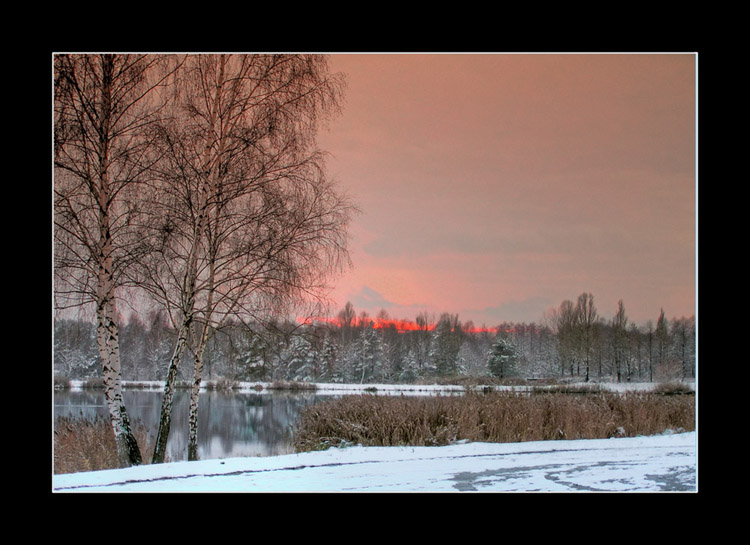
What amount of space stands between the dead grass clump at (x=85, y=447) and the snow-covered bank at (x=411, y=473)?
676mm

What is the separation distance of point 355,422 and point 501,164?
388 cm

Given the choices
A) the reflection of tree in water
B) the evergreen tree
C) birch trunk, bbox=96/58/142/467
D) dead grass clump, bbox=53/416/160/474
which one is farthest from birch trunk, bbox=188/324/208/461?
the evergreen tree

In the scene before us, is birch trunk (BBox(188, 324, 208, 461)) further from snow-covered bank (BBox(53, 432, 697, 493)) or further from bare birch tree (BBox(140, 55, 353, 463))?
snow-covered bank (BBox(53, 432, 697, 493))

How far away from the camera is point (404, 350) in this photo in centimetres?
1547

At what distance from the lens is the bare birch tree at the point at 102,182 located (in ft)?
16.5

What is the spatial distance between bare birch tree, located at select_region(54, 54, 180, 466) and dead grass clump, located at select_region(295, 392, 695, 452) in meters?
2.38

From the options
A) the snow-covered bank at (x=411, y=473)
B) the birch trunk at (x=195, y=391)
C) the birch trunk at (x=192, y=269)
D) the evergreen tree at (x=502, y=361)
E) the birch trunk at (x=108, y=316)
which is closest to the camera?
the snow-covered bank at (x=411, y=473)

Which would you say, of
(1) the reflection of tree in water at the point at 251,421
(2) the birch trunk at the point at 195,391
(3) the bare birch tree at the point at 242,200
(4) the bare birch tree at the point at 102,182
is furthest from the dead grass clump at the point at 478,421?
(4) the bare birch tree at the point at 102,182

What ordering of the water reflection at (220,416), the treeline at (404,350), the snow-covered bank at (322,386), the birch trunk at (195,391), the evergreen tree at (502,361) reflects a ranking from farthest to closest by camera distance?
the evergreen tree at (502,361), the snow-covered bank at (322,386), the water reflection at (220,416), the treeline at (404,350), the birch trunk at (195,391)

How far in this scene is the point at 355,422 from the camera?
6.29m

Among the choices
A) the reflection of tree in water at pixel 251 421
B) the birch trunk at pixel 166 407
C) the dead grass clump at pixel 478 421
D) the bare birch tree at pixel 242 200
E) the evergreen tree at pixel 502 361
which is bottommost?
the evergreen tree at pixel 502 361

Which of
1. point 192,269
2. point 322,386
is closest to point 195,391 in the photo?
point 192,269

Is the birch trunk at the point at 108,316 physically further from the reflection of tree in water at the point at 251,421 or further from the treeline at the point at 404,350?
the reflection of tree in water at the point at 251,421

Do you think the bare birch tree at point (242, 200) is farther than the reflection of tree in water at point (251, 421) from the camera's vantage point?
No
